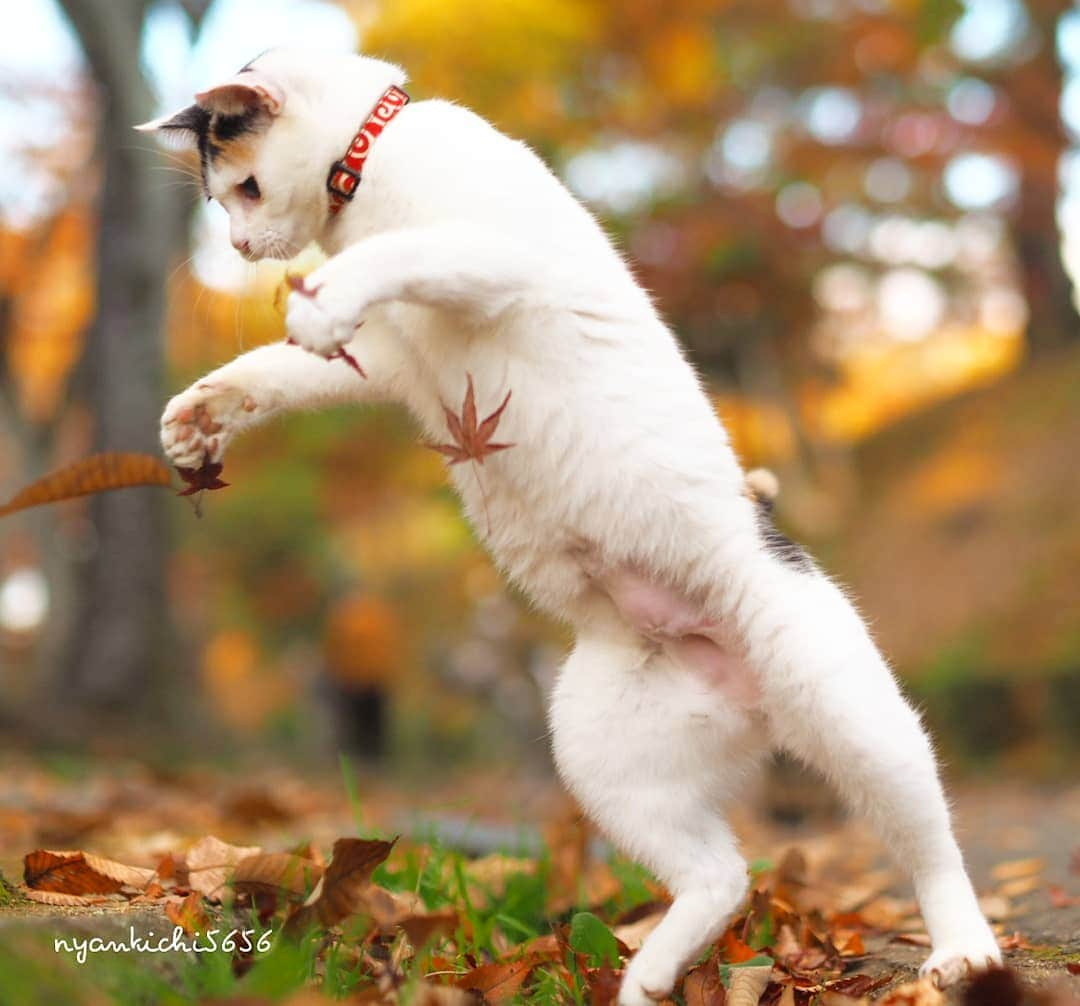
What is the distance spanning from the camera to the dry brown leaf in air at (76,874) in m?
1.95

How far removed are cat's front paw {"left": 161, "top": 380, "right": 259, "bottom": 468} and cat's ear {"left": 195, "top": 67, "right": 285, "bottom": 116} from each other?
490 millimetres

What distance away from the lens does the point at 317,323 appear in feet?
5.55

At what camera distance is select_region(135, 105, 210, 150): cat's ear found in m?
2.16

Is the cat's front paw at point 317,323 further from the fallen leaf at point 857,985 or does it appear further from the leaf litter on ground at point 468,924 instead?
the fallen leaf at point 857,985

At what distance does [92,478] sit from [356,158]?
0.72 metres

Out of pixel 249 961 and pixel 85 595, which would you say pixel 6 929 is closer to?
pixel 249 961

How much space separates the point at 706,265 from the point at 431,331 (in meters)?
7.37

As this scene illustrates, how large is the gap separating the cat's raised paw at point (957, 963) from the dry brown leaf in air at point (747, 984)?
0.24 meters

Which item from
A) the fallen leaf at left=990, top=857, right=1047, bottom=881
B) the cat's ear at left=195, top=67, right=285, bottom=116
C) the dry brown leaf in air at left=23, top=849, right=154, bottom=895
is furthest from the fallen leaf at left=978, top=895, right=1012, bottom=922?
the cat's ear at left=195, top=67, right=285, bottom=116

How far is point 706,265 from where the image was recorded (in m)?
9.08

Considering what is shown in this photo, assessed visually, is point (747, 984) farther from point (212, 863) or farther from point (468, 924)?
point (212, 863)

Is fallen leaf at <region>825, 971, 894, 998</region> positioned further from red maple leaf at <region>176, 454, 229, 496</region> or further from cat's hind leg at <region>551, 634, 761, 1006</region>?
red maple leaf at <region>176, 454, 229, 496</region>

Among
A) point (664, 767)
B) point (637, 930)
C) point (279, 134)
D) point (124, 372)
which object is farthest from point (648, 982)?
point (124, 372)

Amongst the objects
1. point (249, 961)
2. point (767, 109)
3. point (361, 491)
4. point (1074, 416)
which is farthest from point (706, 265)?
point (249, 961)
